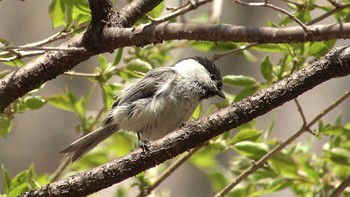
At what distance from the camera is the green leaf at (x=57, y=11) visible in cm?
220

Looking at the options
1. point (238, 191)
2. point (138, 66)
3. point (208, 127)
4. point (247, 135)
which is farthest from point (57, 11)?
point (238, 191)

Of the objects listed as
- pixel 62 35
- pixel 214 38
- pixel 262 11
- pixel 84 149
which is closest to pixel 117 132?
pixel 84 149

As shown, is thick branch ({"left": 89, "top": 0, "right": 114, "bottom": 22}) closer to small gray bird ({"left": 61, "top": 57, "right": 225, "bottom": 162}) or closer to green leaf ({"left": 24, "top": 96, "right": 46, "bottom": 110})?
green leaf ({"left": 24, "top": 96, "right": 46, "bottom": 110})

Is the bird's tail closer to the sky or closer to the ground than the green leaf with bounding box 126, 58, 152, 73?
closer to the ground

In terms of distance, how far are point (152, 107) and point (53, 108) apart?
2.32m

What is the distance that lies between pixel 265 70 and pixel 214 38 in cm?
83

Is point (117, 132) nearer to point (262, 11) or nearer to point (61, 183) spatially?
point (61, 183)

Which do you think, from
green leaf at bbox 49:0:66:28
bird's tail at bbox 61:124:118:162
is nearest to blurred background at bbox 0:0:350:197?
bird's tail at bbox 61:124:118:162

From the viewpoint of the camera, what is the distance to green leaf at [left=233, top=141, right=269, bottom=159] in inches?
95.8

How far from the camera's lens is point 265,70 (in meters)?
2.45

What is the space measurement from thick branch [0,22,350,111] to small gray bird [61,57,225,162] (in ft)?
2.76

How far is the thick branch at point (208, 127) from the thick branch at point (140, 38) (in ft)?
0.86

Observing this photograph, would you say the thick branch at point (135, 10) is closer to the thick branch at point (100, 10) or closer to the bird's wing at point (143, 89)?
the thick branch at point (100, 10)

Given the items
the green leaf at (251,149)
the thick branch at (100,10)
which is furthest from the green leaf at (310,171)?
the thick branch at (100,10)
